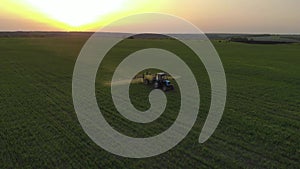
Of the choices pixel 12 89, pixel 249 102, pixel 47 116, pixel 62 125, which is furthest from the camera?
pixel 12 89

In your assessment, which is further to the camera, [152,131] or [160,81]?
[160,81]

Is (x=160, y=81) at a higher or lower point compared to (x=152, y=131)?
higher

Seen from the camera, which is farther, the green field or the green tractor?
the green tractor

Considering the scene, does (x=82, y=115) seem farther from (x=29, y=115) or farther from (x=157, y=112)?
(x=157, y=112)

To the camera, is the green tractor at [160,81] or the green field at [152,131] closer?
the green field at [152,131]

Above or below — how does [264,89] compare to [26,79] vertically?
below

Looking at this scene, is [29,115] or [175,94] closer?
[29,115]

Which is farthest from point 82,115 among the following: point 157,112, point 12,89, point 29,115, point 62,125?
point 12,89

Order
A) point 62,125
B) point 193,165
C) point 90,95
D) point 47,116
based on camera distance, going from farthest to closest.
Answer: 1. point 90,95
2. point 47,116
3. point 62,125
4. point 193,165

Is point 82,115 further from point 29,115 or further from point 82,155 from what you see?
point 82,155
